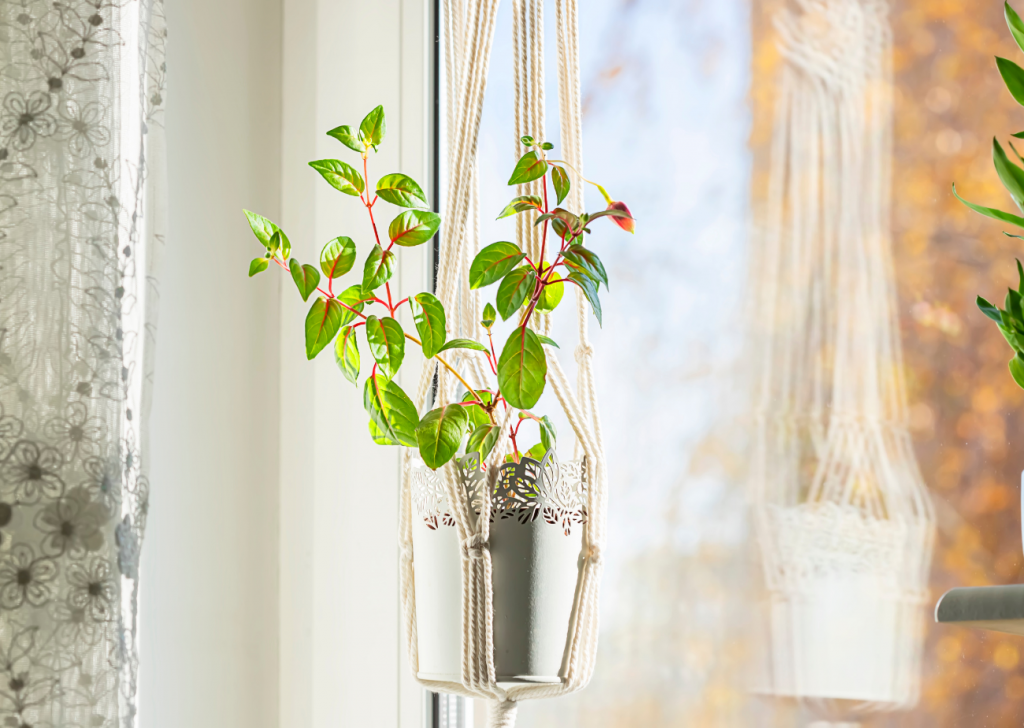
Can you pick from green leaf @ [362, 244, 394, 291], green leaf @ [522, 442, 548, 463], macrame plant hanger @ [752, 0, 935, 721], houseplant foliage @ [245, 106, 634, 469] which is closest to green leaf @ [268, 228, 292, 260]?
houseplant foliage @ [245, 106, 634, 469]

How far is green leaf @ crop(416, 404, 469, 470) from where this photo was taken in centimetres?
78

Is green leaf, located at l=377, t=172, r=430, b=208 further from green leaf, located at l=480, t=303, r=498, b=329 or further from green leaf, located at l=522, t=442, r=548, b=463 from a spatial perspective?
green leaf, located at l=522, t=442, r=548, b=463

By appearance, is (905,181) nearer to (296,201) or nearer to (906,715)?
(906,715)

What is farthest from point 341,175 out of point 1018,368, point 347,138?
point 1018,368

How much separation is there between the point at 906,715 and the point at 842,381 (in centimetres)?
35

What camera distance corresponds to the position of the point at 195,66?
128 centimetres

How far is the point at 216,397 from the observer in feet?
4.16

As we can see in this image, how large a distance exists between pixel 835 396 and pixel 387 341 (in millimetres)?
497

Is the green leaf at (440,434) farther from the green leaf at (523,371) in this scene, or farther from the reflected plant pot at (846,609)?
the reflected plant pot at (846,609)

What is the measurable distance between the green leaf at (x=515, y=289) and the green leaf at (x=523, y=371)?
3 centimetres

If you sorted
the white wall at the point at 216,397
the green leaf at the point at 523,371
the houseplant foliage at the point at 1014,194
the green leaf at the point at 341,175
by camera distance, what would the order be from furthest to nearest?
the white wall at the point at 216,397 < the green leaf at the point at 341,175 < the green leaf at the point at 523,371 < the houseplant foliage at the point at 1014,194

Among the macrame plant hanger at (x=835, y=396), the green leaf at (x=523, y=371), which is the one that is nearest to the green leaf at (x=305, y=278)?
the green leaf at (x=523, y=371)

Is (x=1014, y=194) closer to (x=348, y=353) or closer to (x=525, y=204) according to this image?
(x=525, y=204)

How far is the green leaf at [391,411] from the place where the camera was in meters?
0.81
